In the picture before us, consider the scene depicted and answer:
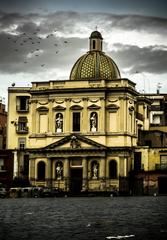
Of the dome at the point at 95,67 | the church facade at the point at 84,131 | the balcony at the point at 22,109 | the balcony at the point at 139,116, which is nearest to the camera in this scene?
the church facade at the point at 84,131

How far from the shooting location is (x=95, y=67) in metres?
133

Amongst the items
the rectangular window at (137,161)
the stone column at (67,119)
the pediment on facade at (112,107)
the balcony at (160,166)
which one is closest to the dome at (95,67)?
the pediment on facade at (112,107)

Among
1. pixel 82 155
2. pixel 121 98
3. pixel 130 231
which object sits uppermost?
pixel 121 98

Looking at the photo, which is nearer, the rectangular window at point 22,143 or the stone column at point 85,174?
the stone column at point 85,174

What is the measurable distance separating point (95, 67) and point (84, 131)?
40.5 feet

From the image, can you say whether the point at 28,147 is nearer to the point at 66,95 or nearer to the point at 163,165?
the point at 66,95

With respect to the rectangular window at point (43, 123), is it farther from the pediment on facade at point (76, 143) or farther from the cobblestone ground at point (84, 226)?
the cobblestone ground at point (84, 226)

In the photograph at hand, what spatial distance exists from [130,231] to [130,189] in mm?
80804

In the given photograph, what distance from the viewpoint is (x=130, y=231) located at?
4356 cm

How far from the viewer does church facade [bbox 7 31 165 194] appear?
12594cm

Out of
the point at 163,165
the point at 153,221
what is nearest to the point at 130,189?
the point at 163,165

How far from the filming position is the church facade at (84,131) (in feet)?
413

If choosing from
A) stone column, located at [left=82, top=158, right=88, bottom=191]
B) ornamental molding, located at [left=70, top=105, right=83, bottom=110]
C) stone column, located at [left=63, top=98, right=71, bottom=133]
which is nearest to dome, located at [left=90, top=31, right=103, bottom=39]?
stone column, located at [left=63, top=98, right=71, bottom=133]

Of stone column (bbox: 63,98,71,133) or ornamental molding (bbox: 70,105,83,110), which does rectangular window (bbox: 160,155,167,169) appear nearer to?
ornamental molding (bbox: 70,105,83,110)
